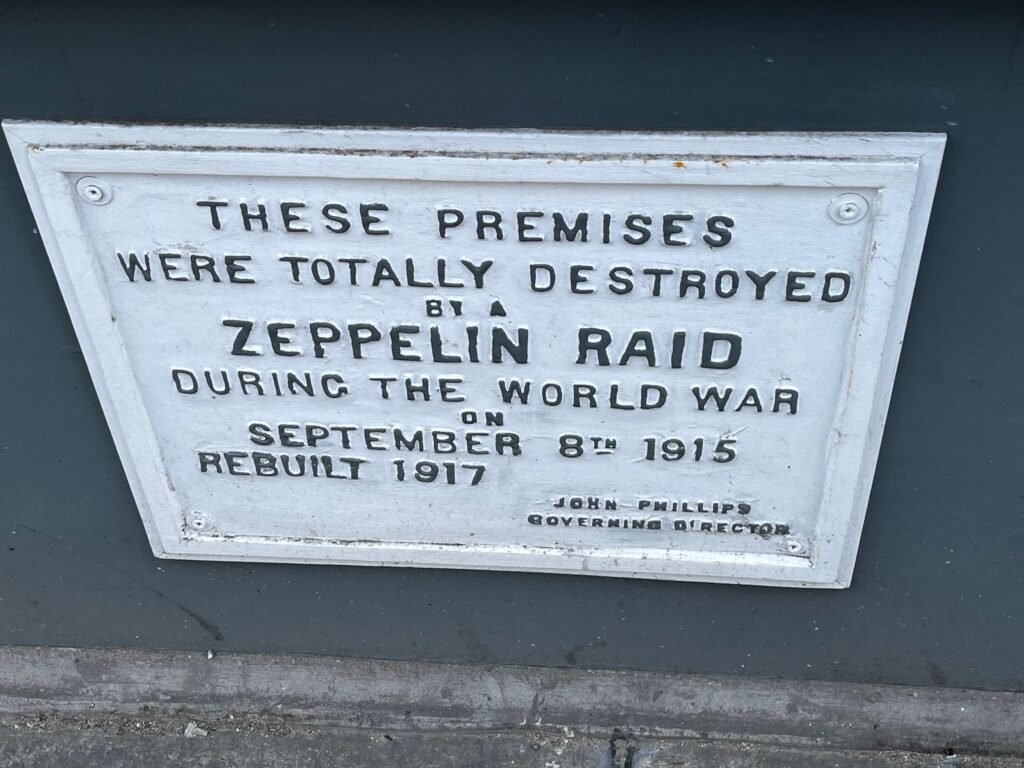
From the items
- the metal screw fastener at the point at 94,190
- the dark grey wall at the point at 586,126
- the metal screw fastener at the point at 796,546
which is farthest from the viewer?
the metal screw fastener at the point at 796,546

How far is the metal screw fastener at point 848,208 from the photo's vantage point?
1.42 meters

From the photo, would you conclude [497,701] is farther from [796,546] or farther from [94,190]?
[94,190]

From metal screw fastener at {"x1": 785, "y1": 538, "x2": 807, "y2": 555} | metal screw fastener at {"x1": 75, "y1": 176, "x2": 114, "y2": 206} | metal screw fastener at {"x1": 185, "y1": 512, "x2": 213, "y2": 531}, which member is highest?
metal screw fastener at {"x1": 75, "y1": 176, "x2": 114, "y2": 206}

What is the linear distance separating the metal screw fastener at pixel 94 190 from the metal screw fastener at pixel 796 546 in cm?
142

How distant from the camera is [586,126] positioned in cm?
146

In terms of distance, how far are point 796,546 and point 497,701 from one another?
0.83m

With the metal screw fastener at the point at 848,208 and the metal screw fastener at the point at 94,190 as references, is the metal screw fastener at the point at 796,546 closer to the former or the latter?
the metal screw fastener at the point at 848,208

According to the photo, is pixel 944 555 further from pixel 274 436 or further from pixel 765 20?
pixel 274 436

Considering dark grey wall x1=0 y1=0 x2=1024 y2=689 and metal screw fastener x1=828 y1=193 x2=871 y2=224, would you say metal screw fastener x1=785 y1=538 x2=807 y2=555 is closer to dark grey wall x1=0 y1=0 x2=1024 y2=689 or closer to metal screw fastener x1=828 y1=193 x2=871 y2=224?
dark grey wall x1=0 y1=0 x2=1024 y2=689

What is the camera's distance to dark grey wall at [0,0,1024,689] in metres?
1.38

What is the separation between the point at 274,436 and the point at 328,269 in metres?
0.42

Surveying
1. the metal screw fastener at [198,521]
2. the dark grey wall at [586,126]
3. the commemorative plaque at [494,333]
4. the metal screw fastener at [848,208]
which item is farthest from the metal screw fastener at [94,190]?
the metal screw fastener at [848,208]

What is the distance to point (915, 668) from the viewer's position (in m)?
2.11

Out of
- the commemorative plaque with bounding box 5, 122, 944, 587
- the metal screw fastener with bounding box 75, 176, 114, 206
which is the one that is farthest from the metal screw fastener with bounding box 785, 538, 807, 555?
the metal screw fastener with bounding box 75, 176, 114, 206
